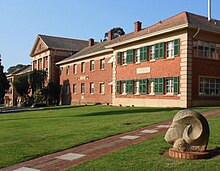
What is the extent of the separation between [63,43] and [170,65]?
3319 cm

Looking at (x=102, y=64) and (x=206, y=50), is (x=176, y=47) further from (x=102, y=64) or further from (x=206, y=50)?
(x=102, y=64)

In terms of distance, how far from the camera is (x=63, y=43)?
55.2 metres

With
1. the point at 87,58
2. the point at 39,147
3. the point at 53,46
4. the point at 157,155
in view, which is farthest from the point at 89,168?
the point at 53,46

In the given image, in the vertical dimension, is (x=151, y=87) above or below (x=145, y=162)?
above

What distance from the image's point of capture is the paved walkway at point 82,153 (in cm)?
784

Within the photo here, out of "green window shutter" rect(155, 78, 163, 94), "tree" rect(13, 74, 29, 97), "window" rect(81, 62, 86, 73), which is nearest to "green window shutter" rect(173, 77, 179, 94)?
"green window shutter" rect(155, 78, 163, 94)

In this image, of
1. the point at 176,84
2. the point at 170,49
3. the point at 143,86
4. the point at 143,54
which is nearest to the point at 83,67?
the point at 143,54

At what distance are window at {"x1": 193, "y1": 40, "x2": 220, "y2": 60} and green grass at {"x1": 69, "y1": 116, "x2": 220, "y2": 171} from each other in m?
16.5

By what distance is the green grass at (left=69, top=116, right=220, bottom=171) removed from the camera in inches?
267

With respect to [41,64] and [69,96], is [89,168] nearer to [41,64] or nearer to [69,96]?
[69,96]

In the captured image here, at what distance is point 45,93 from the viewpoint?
1944 inches

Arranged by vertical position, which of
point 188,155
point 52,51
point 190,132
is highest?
point 52,51

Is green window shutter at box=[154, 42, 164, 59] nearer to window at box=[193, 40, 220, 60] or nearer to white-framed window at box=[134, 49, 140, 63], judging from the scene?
white-framed window at box=[134, 49, 140, 63]

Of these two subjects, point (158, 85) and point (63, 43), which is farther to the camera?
point (63, 43)
